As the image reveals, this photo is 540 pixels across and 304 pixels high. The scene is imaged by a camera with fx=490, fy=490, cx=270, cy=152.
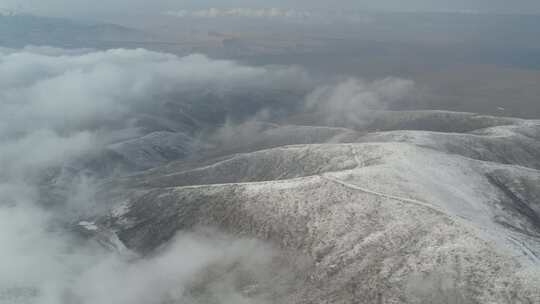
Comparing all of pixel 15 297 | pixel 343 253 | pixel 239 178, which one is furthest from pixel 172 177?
pixel 343 253

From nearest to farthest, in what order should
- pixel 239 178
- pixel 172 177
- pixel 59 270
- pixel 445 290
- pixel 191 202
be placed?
pixel 445 290
pixel 59 270
pixel 191 202
pixel 239 178
pixel 172 177

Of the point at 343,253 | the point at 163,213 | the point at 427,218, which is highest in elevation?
the point at 427,218

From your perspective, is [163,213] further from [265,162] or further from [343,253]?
[343,253]

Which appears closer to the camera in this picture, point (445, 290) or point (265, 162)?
point (445, 290)

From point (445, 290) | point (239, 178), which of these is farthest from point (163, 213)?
point (445, 290)

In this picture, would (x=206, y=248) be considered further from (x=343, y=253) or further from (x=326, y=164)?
(x=326, y=164)

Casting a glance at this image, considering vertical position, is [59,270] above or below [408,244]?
below

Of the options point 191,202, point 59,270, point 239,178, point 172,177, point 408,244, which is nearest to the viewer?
point 408,244
